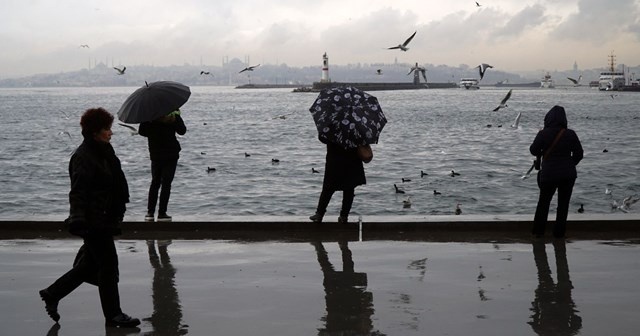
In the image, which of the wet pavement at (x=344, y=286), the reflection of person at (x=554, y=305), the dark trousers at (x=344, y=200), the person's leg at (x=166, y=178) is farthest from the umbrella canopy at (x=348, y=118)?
the reflection of person at (x=554, y=305)

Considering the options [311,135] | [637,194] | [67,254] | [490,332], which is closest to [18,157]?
[311,135]

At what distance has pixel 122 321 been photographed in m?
6.12

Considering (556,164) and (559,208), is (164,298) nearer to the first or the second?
(559,208)

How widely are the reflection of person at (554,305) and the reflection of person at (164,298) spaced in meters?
2.44

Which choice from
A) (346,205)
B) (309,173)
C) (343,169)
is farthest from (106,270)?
(309,173)

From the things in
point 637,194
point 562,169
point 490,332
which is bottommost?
point 637,194

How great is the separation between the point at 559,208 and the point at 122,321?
17.1 feet

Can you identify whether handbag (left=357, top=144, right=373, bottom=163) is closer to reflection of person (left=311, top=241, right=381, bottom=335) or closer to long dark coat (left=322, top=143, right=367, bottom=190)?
Result: long dark coat (left=322, top=143, right=367, bottom=190)

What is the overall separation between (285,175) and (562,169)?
86.5ft

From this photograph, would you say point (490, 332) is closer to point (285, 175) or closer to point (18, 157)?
point (285, 175)

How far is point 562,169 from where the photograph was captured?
→ 971cm

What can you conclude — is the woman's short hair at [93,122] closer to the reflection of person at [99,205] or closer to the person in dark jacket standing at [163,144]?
the reflection of person at [99,205]

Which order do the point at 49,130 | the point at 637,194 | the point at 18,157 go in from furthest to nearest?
the point at 49,130
the point at 18,157
the point at 637,194

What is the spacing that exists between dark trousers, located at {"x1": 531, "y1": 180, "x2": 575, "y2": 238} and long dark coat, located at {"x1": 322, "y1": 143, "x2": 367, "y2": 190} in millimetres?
1990
